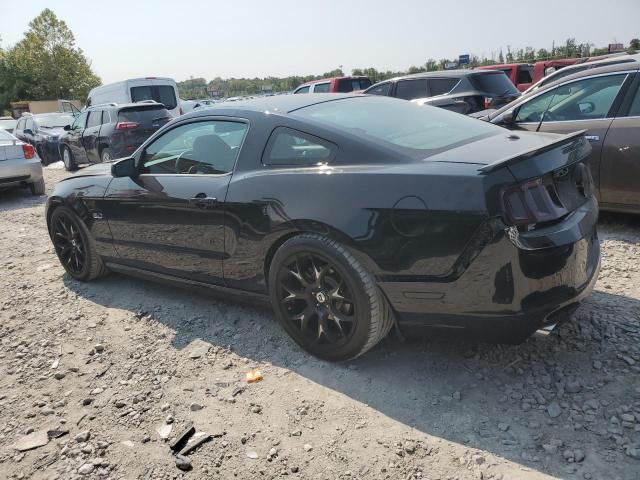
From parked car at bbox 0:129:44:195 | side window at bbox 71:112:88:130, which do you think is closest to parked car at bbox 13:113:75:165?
side window at bbox 71:112:88:130

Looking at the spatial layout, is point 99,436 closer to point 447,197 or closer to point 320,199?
point 320,199

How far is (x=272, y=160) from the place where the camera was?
324cm

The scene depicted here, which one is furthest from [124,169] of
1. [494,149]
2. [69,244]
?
[494,149]

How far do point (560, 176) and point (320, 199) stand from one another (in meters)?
1.24

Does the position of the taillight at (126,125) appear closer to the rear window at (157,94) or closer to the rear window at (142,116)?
the rear window at (142,116)

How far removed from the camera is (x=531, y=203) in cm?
248

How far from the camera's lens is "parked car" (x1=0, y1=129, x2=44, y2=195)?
9.51 metres

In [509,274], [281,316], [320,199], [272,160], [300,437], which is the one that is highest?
[272,160]

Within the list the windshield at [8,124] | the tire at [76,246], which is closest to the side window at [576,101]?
the tire at [76,246]

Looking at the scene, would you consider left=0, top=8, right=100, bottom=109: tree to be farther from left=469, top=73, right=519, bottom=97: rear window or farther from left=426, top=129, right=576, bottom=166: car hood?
left=426, top=129, right=576, bottom=166: car hood

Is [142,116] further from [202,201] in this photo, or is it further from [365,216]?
[365,216]

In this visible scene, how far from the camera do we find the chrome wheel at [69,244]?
15.5ft

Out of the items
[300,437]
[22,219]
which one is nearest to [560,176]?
[300,437]

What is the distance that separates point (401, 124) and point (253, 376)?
5.77 ft
